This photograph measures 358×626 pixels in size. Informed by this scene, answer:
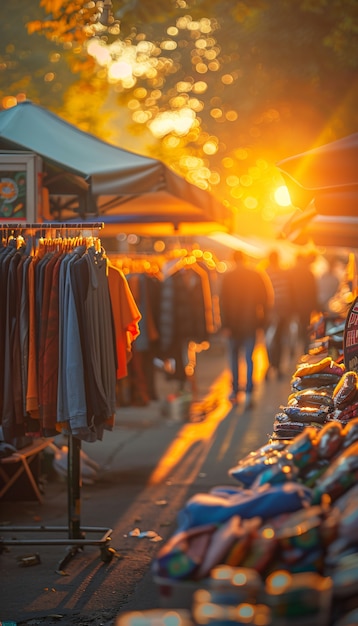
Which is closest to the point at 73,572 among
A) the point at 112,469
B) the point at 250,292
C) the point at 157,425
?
the point at 112,469

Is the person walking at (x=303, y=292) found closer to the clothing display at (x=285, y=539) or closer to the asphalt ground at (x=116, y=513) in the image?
the asphalt ground at (x=116, y=513)

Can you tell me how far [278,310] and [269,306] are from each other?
315 centimetres

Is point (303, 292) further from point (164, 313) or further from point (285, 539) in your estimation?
point (285, 539)

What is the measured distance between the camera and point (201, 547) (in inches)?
142

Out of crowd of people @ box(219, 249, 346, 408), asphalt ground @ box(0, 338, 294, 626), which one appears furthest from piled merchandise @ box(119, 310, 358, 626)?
crowd of people @ box(219, 249, 346, 408)

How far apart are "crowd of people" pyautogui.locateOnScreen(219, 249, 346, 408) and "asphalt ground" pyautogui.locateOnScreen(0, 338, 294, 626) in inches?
41.7

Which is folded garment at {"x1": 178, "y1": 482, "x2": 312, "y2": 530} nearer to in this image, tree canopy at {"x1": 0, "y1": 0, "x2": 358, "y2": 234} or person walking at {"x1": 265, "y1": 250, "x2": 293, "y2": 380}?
tree canopy at {"x1": 0, "y1": 0, "x2": 358, "y2": 234}

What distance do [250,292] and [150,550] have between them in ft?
30.4

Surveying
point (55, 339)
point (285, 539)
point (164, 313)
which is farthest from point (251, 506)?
point (164, 313)

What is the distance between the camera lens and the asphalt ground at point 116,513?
6.73 m

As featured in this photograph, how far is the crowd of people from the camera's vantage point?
16.8 m

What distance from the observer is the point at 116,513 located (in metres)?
9.09

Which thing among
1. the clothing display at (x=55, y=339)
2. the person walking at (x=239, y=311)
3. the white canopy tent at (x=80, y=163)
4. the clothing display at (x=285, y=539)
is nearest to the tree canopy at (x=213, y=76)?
the white canopy tent at (x=80, y=163)

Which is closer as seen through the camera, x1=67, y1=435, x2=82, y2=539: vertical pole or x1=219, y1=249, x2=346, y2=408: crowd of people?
x1=67, y1=435, x2=82, y2=539: vertical pole
